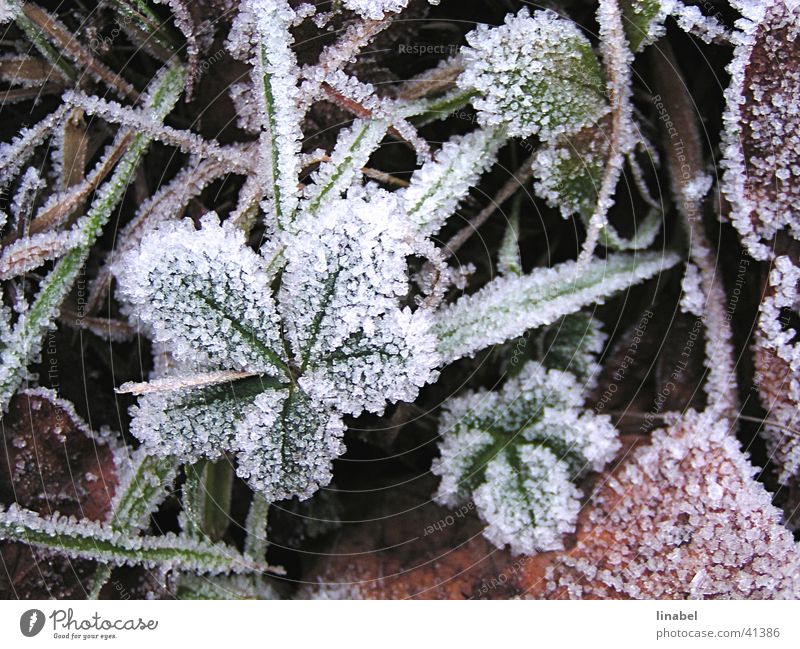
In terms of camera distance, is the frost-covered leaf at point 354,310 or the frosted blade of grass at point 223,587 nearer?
the frost-covered leaf at point 354,310

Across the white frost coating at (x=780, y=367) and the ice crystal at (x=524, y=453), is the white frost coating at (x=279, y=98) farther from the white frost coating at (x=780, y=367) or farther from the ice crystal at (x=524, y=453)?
the white frost coating at (x=780, y=367)

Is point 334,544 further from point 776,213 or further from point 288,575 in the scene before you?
point 776,213

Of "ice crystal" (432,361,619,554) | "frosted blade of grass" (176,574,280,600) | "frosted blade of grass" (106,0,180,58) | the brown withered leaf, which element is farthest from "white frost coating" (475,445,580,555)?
"frosted blade of grass" (106,0,180,58)

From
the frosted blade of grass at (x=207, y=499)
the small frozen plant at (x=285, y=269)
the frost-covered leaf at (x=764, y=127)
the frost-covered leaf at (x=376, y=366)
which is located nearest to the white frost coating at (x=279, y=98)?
the small frozen plant at (x=285, y=269)

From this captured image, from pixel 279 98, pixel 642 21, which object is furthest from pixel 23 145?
pixel 642 21

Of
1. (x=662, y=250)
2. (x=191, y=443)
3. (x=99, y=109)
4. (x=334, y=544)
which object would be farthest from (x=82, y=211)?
(x=662, y=250)
